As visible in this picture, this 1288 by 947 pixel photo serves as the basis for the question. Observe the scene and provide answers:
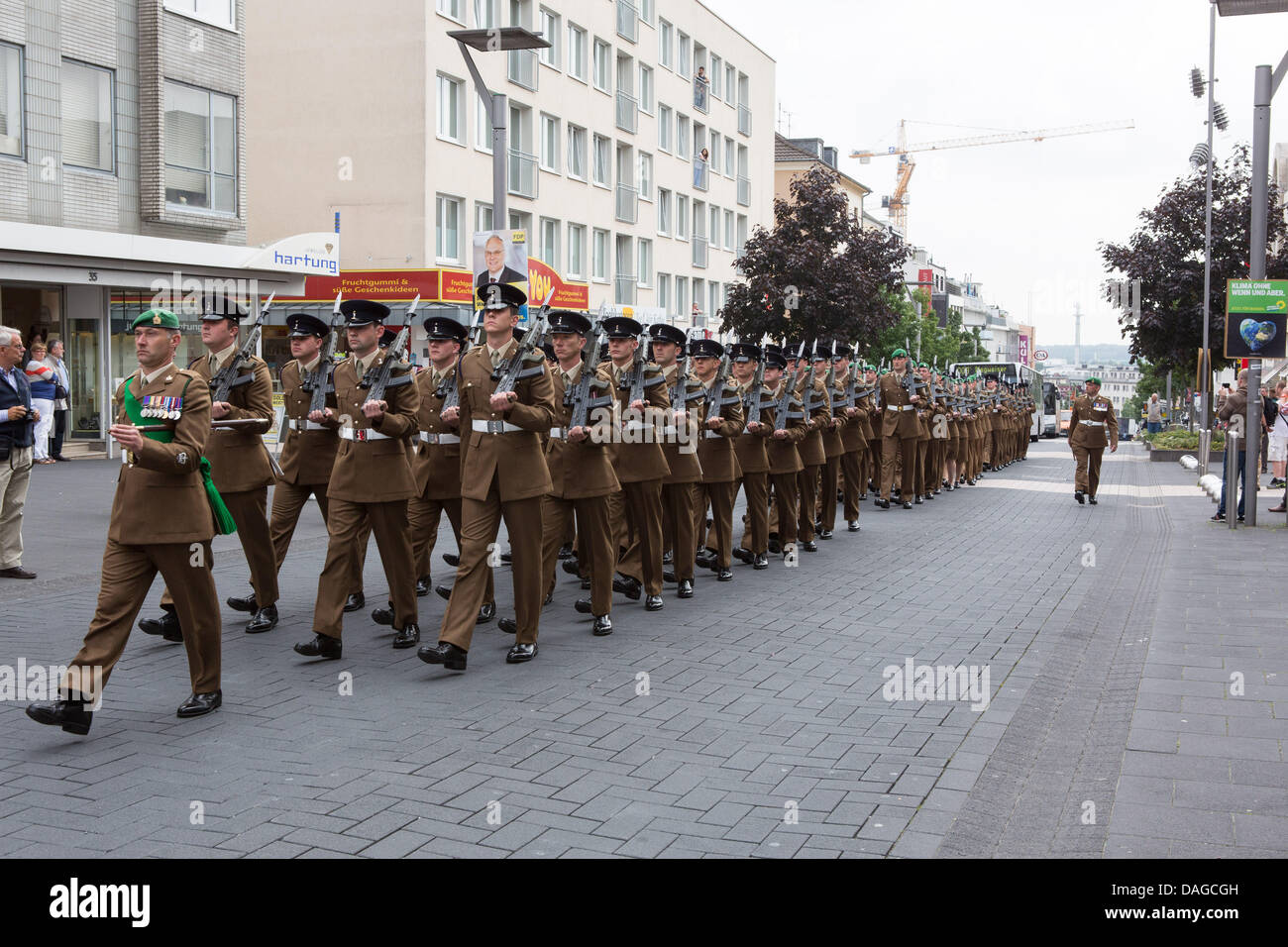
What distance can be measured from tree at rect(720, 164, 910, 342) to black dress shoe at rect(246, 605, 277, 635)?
25.6 meters

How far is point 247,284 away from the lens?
2811 centimetres

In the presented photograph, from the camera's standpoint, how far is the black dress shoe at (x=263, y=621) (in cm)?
876

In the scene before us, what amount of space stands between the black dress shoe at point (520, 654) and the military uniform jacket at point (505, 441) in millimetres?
909

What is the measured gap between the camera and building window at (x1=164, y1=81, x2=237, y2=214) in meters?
26.0

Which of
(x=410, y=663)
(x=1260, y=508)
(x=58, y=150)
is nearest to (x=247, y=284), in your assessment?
(x=58, y=150)

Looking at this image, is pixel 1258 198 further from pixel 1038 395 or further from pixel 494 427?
pixel 1038 395

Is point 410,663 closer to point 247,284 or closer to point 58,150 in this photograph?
point 58,150

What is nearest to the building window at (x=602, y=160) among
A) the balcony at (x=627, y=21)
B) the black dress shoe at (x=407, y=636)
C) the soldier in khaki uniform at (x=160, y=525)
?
the balcony at (x=627, y=21)

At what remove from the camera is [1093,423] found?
20141mm

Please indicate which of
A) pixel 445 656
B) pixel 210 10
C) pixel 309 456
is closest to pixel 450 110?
pixel 210 10

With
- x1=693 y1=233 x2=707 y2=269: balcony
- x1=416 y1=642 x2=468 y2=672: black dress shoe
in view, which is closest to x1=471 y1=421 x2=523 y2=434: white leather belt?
x1=416 y1=642 x2=468 y2=672: black dress shoe

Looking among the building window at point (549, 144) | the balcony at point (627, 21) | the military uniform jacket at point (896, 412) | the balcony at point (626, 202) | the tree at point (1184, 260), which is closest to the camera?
the military uniform jacket at point (896, 412)

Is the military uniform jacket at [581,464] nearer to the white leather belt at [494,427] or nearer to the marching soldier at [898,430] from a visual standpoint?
the white leather belt at [494,427]

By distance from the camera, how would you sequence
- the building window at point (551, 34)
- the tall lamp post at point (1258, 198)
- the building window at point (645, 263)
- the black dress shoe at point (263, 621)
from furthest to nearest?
the building window at point (645, 263) < the building window at point (551, 34) < the tall lamp post at point (1258, 198) < the black dress shoe at point (263, 621)
